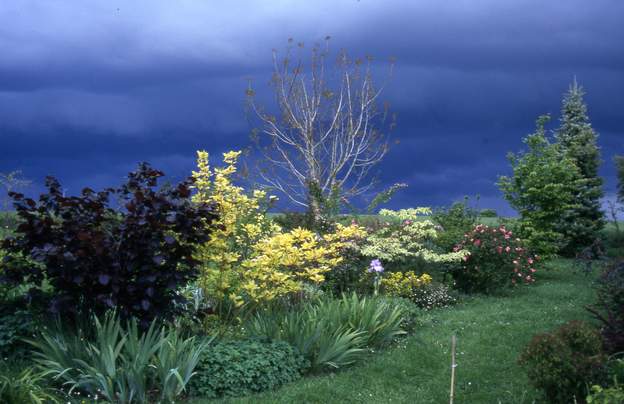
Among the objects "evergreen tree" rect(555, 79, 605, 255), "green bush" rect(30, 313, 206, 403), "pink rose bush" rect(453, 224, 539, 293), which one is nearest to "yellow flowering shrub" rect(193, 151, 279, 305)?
"green bush" rect(30, 313, 206, 403)

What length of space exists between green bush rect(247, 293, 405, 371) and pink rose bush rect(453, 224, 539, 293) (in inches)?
210

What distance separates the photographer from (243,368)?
704cm

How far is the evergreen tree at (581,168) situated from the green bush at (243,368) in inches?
667

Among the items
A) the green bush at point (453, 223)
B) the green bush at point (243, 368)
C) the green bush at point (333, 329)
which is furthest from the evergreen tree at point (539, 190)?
the green bush at point (243, 368)

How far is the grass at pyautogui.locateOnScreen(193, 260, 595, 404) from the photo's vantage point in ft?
23.3

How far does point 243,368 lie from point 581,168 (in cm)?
2093

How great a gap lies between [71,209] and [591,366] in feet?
19.0

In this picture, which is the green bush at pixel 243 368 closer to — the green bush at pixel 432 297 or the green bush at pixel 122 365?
the green bush at pixel 122 365

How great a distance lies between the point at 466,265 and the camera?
47.8 feet

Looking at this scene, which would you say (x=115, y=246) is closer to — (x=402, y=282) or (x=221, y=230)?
(x=221, y=230)

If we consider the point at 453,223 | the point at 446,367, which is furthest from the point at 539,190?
the point at 446,367

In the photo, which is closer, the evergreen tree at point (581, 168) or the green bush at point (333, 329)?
the green bush at point (333, 329)

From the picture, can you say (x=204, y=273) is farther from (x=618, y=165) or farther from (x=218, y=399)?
(x=618, y=165)

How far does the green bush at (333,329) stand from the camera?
780 centimetres
